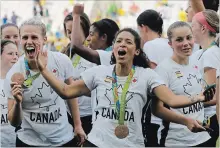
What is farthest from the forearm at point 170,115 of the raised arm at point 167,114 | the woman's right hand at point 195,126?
the woman's right hand at point 195,126

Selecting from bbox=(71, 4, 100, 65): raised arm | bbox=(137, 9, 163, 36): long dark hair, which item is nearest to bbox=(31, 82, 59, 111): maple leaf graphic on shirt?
bbox=(71, 4, 100, 65): raised arm

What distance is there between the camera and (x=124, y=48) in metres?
5.37

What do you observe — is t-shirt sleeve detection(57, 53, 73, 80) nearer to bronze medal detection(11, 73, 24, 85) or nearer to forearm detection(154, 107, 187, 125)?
bronze medal detection(11, 73, 24, 85)

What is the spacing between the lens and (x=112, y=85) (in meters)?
5.23

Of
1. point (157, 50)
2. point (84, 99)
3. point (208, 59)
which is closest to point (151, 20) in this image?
point (157, 50)

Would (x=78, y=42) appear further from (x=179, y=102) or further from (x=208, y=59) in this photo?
(x=179, y=102)

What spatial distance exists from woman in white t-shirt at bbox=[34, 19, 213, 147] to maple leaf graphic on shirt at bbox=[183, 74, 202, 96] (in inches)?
21.7

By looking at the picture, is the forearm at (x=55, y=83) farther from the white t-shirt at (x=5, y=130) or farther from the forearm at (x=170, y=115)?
the white t-shirt at (x=5, y=130)

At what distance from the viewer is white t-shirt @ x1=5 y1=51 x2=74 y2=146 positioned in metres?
5.70

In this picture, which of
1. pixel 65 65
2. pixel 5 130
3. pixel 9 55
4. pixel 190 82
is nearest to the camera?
pixel 190 82

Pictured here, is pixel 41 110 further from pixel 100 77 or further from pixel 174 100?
pixel 174 100

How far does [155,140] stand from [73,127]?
85 centimetres

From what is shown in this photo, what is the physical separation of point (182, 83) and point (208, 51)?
0.44 m

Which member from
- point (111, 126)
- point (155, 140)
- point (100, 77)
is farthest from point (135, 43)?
point (155, 140)
